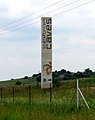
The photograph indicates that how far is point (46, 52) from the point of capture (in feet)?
133

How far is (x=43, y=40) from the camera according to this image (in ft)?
135

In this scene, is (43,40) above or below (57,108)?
above

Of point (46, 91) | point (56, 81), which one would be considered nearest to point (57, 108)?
point (46, 91)

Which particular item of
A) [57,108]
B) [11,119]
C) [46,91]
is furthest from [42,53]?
[11,119]

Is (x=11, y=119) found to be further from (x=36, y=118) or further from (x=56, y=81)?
(x=56, y=81)

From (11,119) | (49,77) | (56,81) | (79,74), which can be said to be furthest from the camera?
(79,74)

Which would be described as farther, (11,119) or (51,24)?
(51,24)

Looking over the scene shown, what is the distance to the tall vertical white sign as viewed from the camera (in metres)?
40.2

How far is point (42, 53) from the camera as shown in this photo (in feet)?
133

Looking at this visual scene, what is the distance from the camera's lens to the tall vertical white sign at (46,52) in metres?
40.2

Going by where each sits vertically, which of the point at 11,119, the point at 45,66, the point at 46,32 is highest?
the point at 46,32

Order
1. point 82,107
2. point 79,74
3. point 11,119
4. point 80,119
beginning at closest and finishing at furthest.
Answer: point 80,119 → point 11,119 → point 82,107 → point 79,74

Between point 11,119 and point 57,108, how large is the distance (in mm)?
6542

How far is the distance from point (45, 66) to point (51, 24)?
370cm
